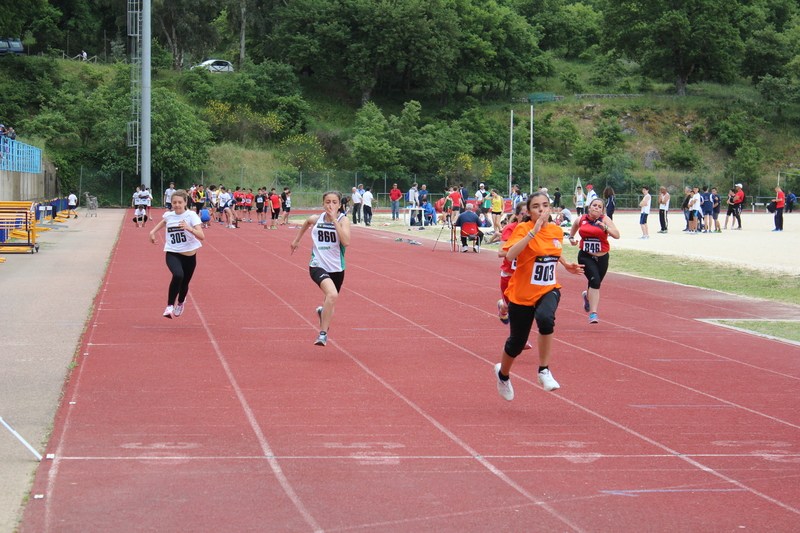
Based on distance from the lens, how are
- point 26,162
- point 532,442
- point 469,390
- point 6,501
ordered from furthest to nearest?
point 26,162 < point 469,390 < point 532,442 < point 6,501

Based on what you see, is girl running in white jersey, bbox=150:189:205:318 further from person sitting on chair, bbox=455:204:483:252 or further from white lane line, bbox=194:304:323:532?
person sitting on chair, bbox=455:204:483:252

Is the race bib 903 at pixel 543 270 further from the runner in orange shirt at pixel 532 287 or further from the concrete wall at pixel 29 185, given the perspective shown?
the concrete wall at pixel 29 185

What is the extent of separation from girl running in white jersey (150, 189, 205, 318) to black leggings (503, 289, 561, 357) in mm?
5503

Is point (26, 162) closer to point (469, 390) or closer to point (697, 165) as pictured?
point (469, 390)

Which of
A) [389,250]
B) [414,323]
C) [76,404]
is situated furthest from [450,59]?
[76,404]

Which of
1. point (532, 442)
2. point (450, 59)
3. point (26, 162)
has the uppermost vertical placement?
point (450, 59)


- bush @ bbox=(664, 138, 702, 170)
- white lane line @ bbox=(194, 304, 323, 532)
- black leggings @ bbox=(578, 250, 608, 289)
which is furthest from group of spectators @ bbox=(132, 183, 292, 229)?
bush @ bbox=(664, 138, 702, 170)

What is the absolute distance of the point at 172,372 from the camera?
27.5 feet

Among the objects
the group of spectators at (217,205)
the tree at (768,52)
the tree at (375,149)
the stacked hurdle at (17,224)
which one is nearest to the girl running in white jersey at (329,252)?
the stacked hurdle at (17,224)

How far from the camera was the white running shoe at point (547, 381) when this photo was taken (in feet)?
23.7

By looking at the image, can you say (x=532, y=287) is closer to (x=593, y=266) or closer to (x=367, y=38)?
(x=593, y=266)

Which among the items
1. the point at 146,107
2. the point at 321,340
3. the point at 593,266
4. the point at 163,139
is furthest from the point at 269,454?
the point at 163,139

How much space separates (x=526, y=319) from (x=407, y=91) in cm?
7316

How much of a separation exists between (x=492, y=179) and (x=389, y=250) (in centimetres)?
3836
